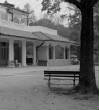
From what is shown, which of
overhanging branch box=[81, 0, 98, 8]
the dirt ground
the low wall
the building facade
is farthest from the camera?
the low wall

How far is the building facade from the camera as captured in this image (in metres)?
28.5

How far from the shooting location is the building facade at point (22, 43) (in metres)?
28.5

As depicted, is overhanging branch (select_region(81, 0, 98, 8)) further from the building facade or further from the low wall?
the low wall

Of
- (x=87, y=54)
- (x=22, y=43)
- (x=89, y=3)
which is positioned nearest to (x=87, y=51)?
(x=87, y=54)

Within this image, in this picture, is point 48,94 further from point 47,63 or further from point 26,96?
point 47,63

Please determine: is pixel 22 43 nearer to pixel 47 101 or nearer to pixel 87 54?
pixel 87 54

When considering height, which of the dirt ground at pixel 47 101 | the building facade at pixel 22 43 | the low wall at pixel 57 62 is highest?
the building facade at pixel 22 43

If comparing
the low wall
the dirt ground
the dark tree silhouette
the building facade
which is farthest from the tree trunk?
the low wall

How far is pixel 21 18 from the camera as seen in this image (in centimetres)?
3803

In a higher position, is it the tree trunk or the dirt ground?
the tree trunk

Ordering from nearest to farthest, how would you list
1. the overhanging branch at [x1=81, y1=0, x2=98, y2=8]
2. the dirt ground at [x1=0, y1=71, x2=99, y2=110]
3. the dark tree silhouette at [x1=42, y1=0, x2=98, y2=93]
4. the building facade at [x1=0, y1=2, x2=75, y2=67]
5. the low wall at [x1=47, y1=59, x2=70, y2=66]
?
the dirt ground at [x1=0, y1=71, x2=99, y2=110] → the overhanging branch at [x1=81, y1=0, x2=98, y2=8] → the dark tree silhouette at [x1=42, y1=0, x2=98, y2=93] → the building facade at [x1=0, y1=2, x2=75, y2=67] → the low wall at [x1=47, y1=59, x2=70, y2=66]

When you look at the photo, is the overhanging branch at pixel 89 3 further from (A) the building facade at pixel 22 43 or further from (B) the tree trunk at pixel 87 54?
(A) the building facade at pixel 22 43

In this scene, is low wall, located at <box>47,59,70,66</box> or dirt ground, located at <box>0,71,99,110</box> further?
low wall, located at <box>47,59,70,66</box>

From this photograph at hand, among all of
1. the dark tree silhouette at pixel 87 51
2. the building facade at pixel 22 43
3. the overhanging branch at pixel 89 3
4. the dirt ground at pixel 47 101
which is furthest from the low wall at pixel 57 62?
the overhanging branch at pixel 89 3
